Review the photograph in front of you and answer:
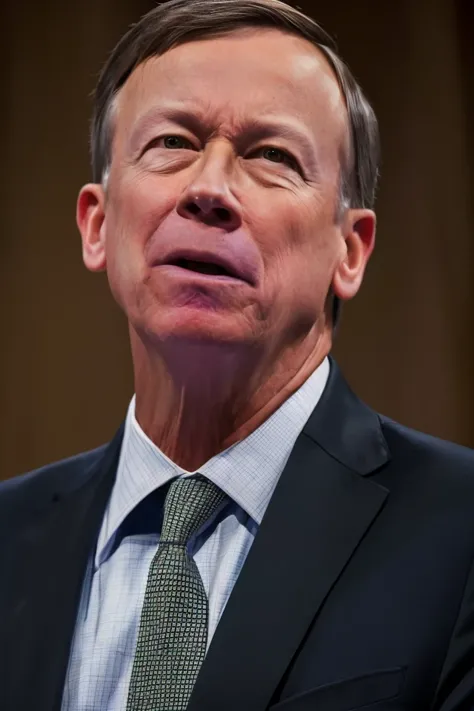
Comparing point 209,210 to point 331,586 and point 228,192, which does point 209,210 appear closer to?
point 228,192

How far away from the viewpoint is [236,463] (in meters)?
1.29

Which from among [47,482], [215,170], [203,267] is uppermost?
[215,170]

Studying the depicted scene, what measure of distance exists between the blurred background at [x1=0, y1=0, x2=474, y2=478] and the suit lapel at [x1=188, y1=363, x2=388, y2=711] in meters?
0.46

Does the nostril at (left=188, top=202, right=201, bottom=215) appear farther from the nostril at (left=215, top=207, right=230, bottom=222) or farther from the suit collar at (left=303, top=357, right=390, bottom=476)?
the suit collar at (left=303, top=357, right=390, bottom=476)

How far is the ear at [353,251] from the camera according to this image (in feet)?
4.70

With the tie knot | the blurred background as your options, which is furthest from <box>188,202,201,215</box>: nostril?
the blurred background

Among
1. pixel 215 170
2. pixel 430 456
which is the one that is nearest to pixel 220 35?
pixel 215 170

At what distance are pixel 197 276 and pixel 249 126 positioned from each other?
8.9 inches

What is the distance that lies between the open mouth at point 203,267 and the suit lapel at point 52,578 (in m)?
0.31

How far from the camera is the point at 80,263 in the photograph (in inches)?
73.5

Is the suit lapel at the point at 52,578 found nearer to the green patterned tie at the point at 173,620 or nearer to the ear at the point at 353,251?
the green patterned tie at the point at 173,620

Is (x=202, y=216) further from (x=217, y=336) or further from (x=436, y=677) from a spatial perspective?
(x=436, y=677)

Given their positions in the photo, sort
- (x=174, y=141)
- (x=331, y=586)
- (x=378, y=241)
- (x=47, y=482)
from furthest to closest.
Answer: (x=378, y=241) → (x=47, y=482) → (x=174, y=141) → (x=331, y=586)

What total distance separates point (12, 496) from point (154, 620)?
1.29 feet
